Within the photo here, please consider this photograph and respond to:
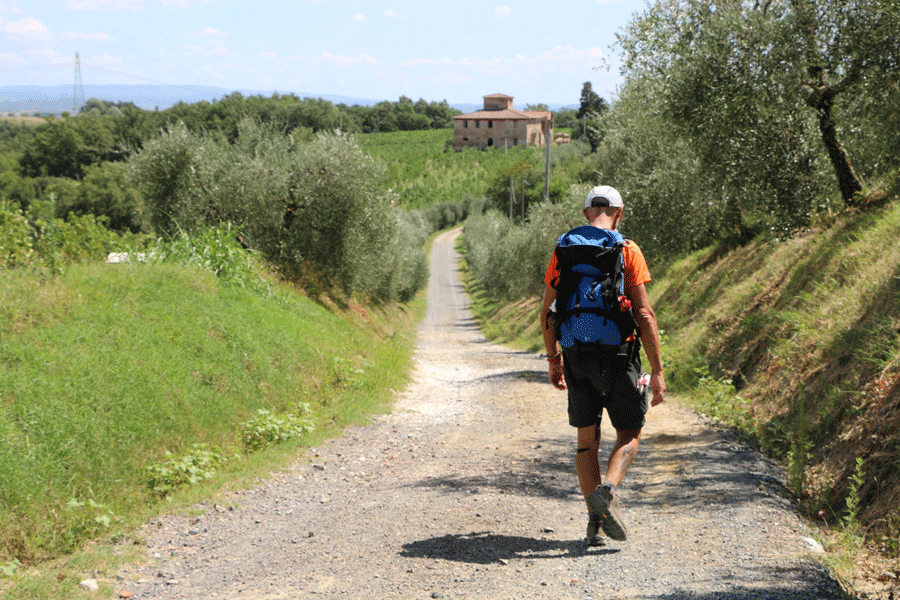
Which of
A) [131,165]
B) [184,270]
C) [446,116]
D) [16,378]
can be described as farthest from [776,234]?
[446,116]

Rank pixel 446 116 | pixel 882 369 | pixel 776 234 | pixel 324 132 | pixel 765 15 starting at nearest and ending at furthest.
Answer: pixel 882 369 < pixel 765 15 < pixel 776 234 < pixel 324 132 < pixel 446 116

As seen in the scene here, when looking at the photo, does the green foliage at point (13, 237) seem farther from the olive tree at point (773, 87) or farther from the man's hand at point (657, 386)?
the olive tree at point (773, 87)

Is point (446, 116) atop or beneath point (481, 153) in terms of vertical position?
atop

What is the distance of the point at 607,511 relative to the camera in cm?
390

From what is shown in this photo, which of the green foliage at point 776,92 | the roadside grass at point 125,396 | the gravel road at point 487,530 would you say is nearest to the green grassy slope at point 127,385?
the roadside grass at point 125,396

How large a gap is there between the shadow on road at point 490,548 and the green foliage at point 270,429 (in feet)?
13.0

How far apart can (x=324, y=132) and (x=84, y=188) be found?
36.4 m

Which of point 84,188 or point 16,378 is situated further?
point 84,188

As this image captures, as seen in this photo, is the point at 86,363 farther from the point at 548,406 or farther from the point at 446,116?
the point at 446,116

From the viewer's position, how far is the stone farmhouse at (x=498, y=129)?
129 meters

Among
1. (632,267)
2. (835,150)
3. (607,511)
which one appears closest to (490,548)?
(607,511)

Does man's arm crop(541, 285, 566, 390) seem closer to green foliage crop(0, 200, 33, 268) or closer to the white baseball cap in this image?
the white baseball cap

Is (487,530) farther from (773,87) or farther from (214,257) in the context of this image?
(214,257)

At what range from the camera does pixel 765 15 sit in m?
11.1
